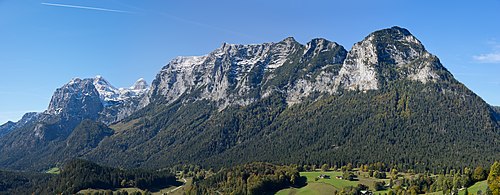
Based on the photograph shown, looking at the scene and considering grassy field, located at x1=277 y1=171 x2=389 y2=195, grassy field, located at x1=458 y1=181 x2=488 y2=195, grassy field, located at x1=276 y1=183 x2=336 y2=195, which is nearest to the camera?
grassy field, located at x1=458 y1=181 x2=488 y2=195

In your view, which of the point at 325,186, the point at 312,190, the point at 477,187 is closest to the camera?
the point at 477,187

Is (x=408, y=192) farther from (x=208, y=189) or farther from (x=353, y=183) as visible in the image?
(x=208, y=189)

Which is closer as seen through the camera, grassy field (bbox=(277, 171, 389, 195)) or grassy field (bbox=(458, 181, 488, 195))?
grassy field (bbox=(458, 181, 488, 195))

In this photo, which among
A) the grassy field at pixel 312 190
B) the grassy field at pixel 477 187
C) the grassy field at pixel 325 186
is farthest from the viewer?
the grassy field at pixel 325 186

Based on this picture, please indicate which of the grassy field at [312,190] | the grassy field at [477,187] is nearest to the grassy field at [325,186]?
the grassy field at [312,190]

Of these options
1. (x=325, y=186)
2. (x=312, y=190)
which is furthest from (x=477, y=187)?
(x=325, y=186)

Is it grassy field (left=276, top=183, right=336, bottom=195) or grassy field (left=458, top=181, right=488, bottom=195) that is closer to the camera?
grassy field (left=458, top=181, right=488, bottom=195)

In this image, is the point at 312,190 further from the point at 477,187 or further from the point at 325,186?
the point at 477,187

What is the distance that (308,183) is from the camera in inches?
7662

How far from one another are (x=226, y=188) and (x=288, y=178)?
89.9 feet

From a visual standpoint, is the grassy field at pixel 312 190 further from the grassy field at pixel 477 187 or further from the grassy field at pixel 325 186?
the grassy field at pixel 477 187

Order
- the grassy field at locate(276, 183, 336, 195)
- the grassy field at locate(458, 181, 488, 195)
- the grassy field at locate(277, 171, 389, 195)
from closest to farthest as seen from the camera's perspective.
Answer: the grassy field at locate(458, 181, 488, 195)
the grassy field at locate(276, 183, 336, 195)
the grassy field at locate(277, 171, 389, 195)

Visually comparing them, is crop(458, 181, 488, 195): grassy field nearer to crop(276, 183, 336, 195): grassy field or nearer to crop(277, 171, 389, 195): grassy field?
crop(277, 171, 389, 195): grassy field

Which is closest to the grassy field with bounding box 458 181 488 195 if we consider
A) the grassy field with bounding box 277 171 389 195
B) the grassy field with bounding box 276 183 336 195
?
the grassy field with bounding box 277 171 389 195
